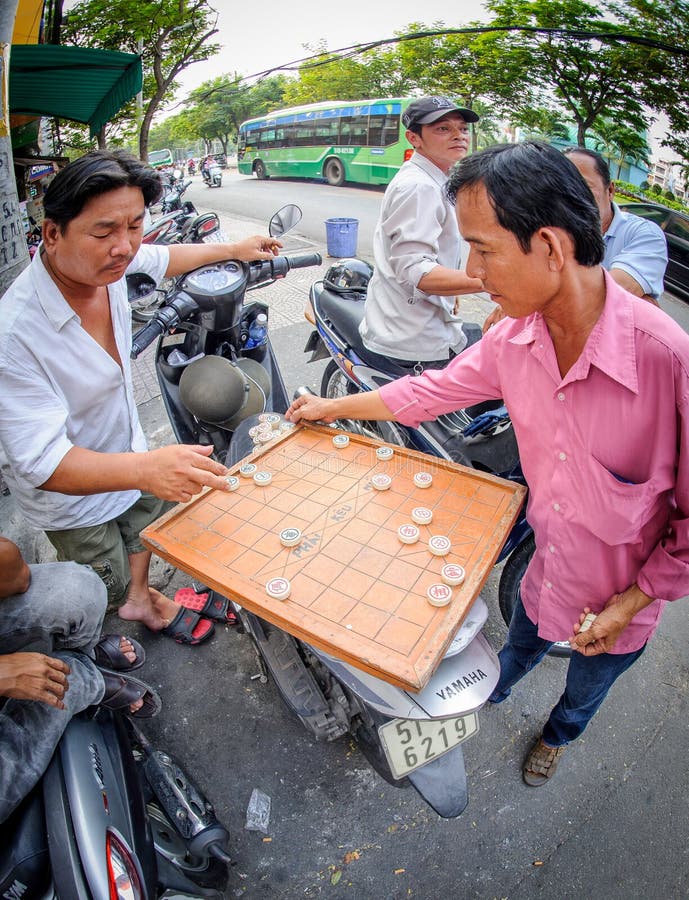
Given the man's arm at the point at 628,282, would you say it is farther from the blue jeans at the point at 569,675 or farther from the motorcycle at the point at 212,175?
the motorcycle at the point at 212,175

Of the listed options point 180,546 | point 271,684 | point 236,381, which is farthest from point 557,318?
point 271,684

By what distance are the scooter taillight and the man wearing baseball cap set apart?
2043 millimetres

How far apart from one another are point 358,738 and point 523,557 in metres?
0.95

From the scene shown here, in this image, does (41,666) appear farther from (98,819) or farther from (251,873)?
(251,873)

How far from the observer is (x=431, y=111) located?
7.47 ft

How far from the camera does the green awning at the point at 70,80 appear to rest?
6352 mm

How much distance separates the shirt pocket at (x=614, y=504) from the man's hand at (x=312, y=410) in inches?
31.7

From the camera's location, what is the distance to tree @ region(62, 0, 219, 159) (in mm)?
10141

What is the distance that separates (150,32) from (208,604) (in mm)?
13183

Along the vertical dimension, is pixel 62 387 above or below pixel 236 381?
above

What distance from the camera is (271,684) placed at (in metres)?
2.20

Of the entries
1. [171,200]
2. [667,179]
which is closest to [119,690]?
[171,200]

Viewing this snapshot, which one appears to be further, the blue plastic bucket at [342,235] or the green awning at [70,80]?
the blue plastic bucket at [342,235]

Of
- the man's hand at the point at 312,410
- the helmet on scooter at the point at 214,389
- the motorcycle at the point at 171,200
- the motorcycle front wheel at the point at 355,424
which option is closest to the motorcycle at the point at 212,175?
the motorcycle at the point at 171,200
